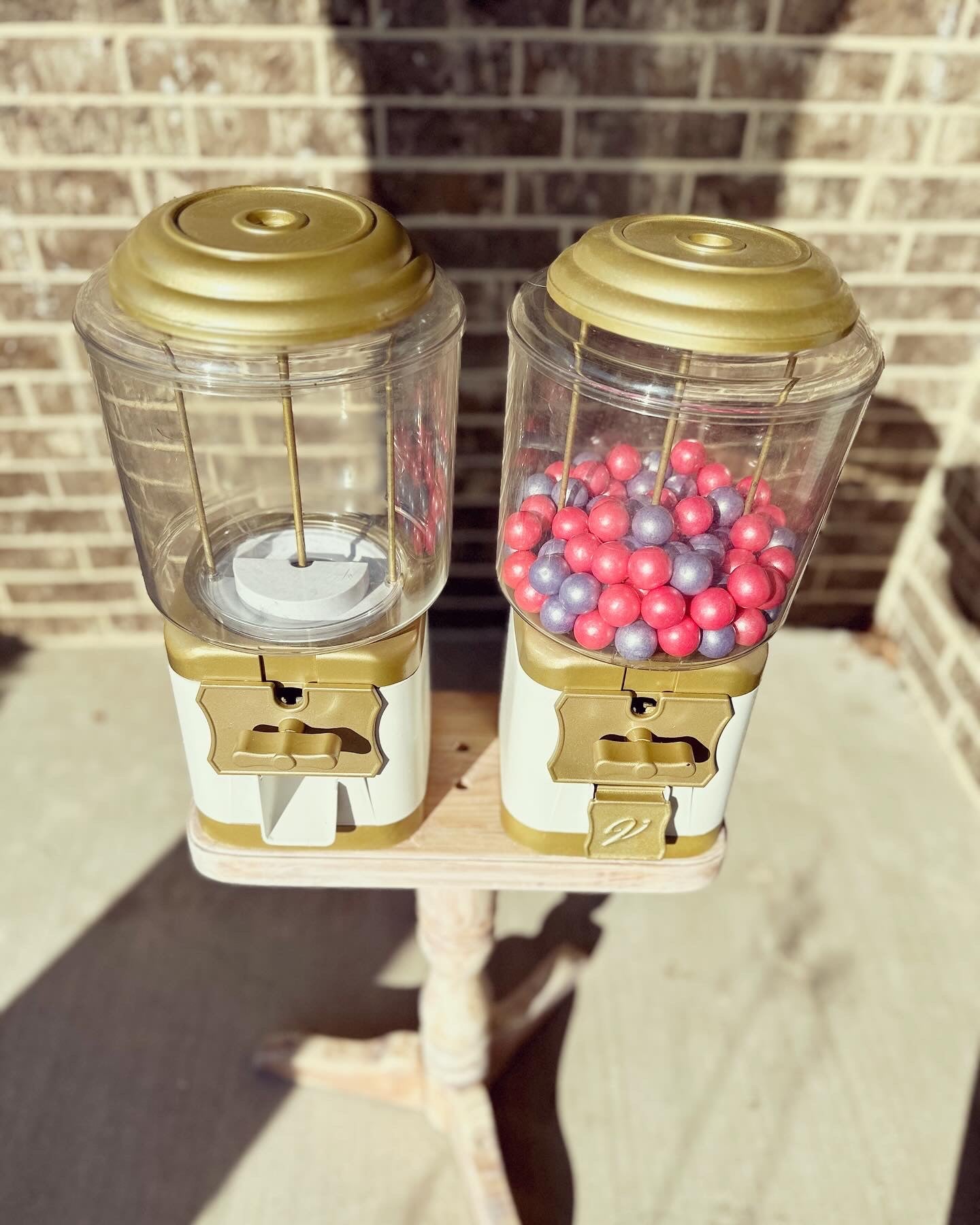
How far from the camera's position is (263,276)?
2.22ft

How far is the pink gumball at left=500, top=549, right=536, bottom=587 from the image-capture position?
888mm

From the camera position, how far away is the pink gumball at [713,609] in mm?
808

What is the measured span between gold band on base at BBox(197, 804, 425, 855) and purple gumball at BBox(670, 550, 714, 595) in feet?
1.22

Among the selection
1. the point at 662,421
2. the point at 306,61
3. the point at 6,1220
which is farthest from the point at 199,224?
the point at 6,1220

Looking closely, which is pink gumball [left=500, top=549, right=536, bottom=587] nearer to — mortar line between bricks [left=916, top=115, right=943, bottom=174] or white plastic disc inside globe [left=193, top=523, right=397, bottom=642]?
white plastic disc inside globe [left=193, top=523, right=397, bottom=642]

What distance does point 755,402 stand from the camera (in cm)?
84

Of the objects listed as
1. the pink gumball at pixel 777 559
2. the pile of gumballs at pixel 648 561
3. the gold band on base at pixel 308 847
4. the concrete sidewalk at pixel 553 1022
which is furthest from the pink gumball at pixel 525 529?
the concrete sidewalk at pixel 553 1022

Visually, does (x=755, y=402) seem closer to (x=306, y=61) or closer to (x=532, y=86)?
(x=532, y=86)

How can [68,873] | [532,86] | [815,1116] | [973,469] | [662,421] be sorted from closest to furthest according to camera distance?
1. [662,421]
2. [815,1116]
3. [532,86]
4. [68,873]
5. [973,469]

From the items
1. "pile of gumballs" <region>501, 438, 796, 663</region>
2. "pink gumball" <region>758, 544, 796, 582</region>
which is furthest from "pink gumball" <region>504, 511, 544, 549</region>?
"pink gumball" <region>758, 544, 796, 582</region>

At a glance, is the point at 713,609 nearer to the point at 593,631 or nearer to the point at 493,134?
the point at 593,631

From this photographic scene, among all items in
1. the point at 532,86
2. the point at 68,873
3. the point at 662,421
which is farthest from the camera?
the point at 68,873

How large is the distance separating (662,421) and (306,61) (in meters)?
0.87

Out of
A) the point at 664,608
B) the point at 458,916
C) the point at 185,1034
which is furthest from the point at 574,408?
the point at 185,1034
